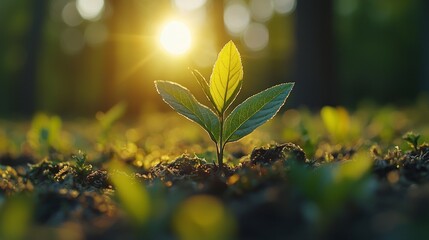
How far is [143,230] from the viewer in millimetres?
1098

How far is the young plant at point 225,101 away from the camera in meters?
1.84

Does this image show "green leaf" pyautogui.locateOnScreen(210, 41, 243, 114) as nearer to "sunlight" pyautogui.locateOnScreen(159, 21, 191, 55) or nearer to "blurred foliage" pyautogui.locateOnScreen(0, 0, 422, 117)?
"blurred foliage" pyautogui.locateOnScreen(0, 0, 422, 117)

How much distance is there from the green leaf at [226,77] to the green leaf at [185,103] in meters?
0.05

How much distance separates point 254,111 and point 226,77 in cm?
17

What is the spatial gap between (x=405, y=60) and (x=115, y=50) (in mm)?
19766

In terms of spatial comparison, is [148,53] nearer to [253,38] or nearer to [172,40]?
[172,40]

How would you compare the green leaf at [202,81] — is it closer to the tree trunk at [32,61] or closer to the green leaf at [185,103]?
the green leaf at [185,103]

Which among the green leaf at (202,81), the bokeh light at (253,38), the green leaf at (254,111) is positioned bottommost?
the bokeh light at (253,38)

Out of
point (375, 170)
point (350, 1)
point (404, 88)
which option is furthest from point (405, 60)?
point (375, 170)

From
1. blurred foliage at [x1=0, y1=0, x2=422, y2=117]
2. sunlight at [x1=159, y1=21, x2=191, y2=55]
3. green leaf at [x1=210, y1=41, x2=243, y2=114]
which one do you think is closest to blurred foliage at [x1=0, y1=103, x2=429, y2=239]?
green leaf at [x1=210, y1=41, x2=243, y2=114]

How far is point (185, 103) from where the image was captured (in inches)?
74.6

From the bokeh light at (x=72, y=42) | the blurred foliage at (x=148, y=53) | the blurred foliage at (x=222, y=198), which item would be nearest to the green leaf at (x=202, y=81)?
the blurred foliage at (x=222, y=198)

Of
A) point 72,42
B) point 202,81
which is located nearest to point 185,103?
point 202,81

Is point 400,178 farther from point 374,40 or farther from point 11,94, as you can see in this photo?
point 11,94
